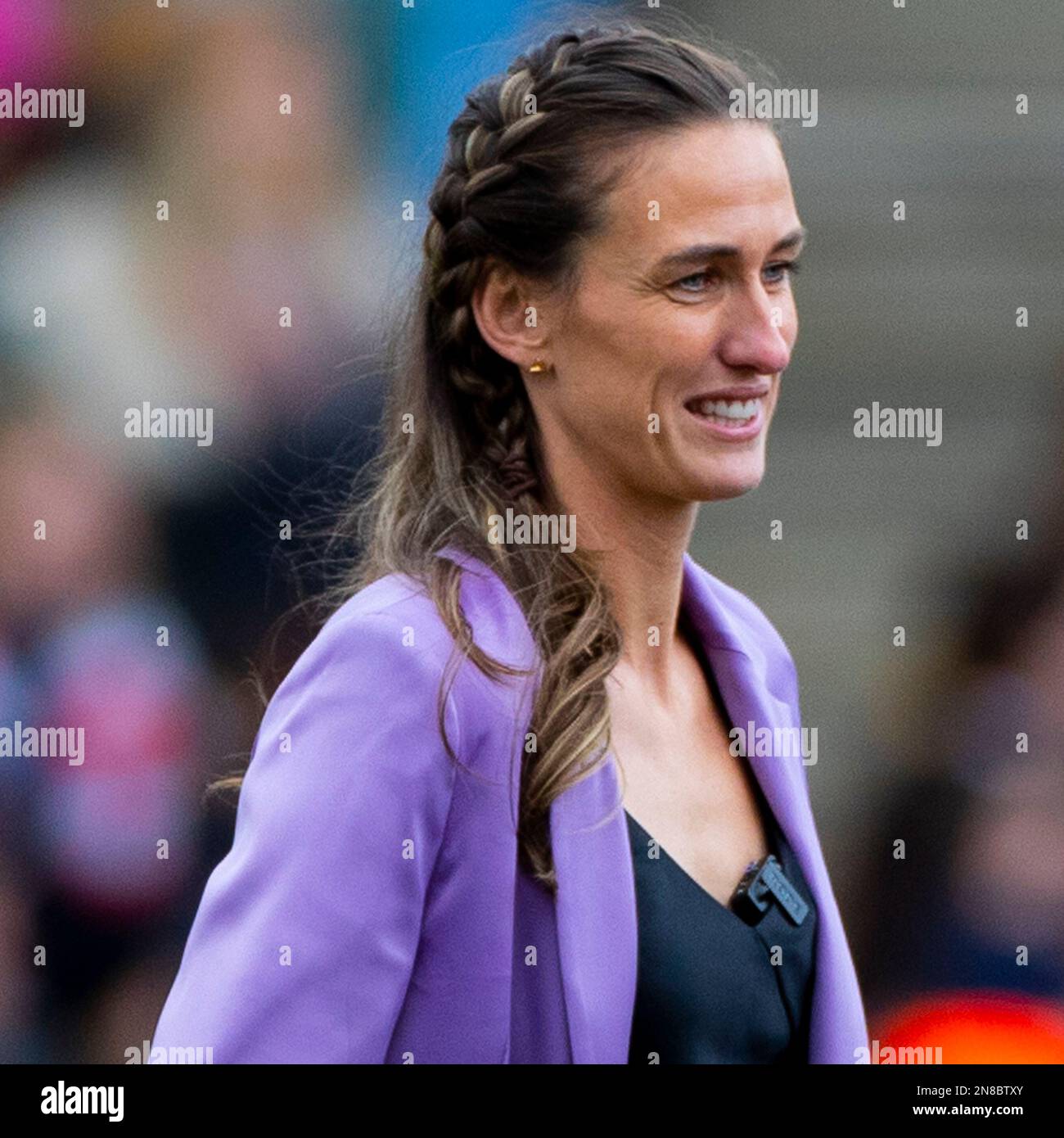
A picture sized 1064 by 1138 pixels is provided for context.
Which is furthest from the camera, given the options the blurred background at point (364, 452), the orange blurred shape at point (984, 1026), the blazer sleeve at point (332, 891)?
the blurred background at point (364, 452)

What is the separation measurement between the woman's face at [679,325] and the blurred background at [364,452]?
77 centimetres

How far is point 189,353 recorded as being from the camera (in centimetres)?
258

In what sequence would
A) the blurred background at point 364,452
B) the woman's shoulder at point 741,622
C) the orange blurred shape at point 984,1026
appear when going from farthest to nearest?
the blurred background at point 364,452 → the orange blurred shape at point 984,1026 → the woman's shoulder at point 741,622

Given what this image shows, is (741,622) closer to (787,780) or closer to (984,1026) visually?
(787,780)

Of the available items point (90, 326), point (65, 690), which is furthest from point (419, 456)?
point (90, 326)

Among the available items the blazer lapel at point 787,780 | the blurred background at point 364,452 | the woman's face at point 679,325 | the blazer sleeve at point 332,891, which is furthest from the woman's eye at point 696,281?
the blurred background at point 364,452

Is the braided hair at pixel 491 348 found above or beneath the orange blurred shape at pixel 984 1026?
above

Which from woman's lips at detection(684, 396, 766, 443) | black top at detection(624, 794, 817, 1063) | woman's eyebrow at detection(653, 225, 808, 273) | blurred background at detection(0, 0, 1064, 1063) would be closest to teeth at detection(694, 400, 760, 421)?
woman's lips at detection(684, 396, 766, 443)

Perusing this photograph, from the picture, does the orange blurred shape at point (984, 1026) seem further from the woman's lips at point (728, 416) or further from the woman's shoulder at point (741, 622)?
the woman's lips at point (728, 416)

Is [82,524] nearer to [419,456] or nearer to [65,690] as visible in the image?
[65,690]

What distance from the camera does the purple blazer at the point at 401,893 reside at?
128cm

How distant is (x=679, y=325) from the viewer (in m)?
1.46

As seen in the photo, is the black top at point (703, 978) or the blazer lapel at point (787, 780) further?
the blazer lapel at point (787, 780)

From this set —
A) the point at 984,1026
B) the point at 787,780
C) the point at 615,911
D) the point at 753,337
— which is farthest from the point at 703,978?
the point at 984,1026
